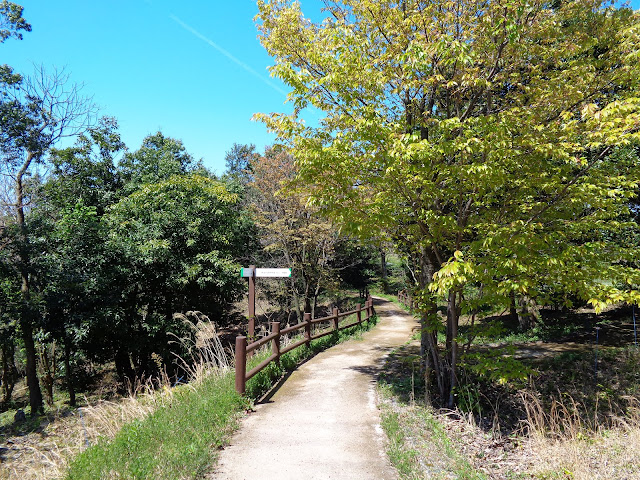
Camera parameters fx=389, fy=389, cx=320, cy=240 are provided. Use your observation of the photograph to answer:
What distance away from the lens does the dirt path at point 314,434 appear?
4395 mm

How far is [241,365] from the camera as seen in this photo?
647 centimetres

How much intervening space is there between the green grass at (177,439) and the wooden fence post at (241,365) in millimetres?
132

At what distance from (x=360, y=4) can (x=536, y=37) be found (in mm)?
3138

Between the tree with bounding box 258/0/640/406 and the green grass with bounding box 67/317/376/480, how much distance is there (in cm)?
347

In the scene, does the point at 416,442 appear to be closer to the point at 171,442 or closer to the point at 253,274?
the point at 171,442

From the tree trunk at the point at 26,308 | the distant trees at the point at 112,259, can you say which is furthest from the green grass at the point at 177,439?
the tree trunk at the point at 26,308

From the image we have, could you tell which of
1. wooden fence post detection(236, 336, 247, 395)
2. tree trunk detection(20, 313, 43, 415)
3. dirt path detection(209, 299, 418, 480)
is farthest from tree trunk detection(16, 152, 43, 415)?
wooden fence post detection(236, 336, 247, 395)

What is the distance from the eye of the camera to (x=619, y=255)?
612cm

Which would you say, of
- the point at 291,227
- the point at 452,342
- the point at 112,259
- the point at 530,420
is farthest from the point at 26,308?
the point at 530,420

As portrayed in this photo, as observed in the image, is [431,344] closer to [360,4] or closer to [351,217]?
[351,217]

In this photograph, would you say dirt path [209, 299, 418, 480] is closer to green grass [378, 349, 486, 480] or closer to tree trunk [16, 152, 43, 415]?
green grass [378, 349, 486, 480]

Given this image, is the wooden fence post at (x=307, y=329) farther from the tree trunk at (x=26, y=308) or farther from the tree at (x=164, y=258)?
the tree trunk at (x=26, y=308)

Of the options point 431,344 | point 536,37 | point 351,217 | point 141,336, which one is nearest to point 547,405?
point 431,344

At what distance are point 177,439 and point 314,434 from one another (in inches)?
73.1
